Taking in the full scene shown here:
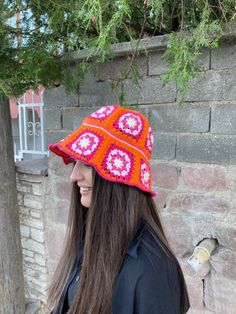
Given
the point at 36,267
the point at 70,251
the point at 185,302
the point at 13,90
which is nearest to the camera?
the point at 185,302

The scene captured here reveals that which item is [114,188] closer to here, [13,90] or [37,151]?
[13,90]

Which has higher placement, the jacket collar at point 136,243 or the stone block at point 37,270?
the jacket collar at point 136,243

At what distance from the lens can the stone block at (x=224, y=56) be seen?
223 cm

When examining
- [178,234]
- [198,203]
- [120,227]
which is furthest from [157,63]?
[120,227]

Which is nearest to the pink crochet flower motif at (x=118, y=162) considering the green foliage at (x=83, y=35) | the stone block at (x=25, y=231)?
the green foliage at (x=83, y=35)

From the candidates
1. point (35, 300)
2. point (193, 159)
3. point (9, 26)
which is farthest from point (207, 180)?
point (35, 300)

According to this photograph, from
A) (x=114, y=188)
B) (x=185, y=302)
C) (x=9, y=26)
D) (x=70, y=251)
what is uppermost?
(x=9, y=26)

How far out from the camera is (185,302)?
155cm

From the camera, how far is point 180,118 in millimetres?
2539

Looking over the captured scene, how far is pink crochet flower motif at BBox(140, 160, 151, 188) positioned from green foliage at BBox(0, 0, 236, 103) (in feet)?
2.48

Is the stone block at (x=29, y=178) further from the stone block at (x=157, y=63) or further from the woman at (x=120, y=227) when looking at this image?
the woman at (x=120, y=227)

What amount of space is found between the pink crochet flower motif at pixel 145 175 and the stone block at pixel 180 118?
113 cm

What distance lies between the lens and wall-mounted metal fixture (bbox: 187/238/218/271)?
2.33 metres

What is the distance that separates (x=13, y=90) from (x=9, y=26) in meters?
0.45
